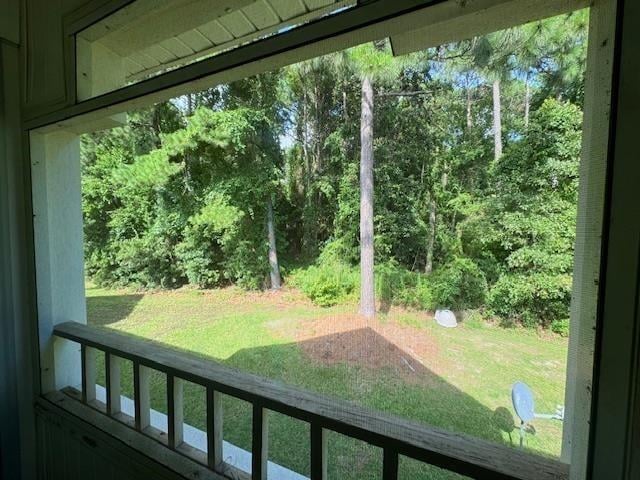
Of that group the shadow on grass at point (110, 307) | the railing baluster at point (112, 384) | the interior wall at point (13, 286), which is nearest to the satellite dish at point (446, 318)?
the railing baluster at point (112, 384)

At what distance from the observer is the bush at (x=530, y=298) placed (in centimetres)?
113

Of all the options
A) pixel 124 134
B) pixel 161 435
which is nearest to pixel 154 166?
pixel 124 134

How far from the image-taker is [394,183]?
2.13 meters

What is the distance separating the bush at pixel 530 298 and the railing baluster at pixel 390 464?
2.63ft

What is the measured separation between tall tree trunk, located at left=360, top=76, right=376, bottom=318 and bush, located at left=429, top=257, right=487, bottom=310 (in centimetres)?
42

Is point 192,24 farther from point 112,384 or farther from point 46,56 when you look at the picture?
point 112,384

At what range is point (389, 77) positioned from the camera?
1.91 m

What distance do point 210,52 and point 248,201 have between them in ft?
7.03

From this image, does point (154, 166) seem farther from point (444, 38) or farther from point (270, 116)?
point (444, 38)

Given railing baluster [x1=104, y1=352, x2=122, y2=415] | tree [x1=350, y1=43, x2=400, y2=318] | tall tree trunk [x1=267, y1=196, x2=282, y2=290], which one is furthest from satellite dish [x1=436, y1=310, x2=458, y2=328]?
railing baluster [x1=104, y1=352, x2=122, y2=415]

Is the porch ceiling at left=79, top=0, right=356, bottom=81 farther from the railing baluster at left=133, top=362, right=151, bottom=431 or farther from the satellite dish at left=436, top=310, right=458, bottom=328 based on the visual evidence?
the satellite dish at left=436, top=310, right=458, bottom=328

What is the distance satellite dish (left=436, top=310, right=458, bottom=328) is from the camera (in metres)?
1.80

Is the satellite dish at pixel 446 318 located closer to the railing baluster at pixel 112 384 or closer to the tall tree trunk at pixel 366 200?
the tall tree trunk at pixel 366 200

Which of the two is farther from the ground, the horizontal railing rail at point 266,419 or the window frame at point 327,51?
the window frame at point 327,51
